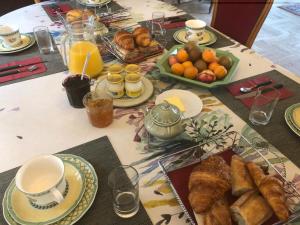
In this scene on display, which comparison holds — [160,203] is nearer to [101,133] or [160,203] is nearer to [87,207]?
[87,207]

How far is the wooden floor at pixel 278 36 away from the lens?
105 inches

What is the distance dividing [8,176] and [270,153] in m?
0.68

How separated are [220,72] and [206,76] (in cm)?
6

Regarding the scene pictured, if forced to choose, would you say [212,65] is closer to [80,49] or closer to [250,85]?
[250,85]

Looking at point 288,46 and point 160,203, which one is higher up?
point 160,203

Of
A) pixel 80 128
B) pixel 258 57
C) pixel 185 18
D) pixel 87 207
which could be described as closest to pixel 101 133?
pixel 80 128

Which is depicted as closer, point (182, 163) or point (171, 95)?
point (182, 163)

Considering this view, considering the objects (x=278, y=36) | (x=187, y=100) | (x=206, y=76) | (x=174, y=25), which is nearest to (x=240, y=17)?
(x=174, y=25)

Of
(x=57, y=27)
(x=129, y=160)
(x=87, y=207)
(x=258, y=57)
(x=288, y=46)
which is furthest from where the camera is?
(x=288, y=46)

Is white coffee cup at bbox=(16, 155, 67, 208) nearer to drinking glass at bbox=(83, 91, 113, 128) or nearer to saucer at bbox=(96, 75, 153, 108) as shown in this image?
drinking glass at bbox=(83, 91, 113, 128)

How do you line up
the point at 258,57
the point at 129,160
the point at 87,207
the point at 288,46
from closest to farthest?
1. the point at 87,207
2. the point at 129,160
3. the point at 258,57
4. the point at 288,46

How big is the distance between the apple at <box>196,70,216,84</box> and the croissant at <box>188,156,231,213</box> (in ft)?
1.31

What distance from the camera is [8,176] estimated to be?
682mm

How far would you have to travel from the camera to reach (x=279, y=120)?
85 centimetres
